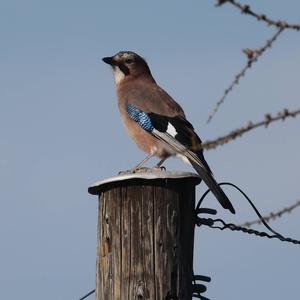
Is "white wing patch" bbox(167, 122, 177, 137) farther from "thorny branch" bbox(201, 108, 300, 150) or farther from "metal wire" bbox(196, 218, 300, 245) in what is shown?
"thorny branch" bbox(201, 108, 300, 150)

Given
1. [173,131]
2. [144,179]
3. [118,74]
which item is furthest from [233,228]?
[118,74]

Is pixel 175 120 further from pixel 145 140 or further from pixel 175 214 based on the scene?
pixel 175 214

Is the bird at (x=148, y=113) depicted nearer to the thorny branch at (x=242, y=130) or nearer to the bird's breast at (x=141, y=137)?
the bird's breast at (x=141, y=137)

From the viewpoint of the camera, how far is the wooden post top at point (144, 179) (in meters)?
4.63

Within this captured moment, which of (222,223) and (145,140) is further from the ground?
(145,140)

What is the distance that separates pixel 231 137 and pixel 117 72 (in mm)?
9350

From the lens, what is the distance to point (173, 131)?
29.1 feet

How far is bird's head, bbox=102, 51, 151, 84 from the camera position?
437 inches

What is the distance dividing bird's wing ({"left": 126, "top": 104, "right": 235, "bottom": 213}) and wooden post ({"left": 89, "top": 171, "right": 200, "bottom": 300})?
7.95 feet

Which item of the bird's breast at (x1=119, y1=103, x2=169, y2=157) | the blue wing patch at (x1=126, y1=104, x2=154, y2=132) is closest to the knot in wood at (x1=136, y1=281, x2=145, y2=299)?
the bird's breast at (x1=119, y1=103, x2=169, y2=157)

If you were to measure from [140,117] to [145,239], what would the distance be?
5256 mm

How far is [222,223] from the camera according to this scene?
217 inches

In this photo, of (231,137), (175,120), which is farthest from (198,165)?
(231,137)

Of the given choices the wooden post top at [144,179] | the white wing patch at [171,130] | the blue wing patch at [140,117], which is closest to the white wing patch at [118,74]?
the blue wing patch at [140,117]
